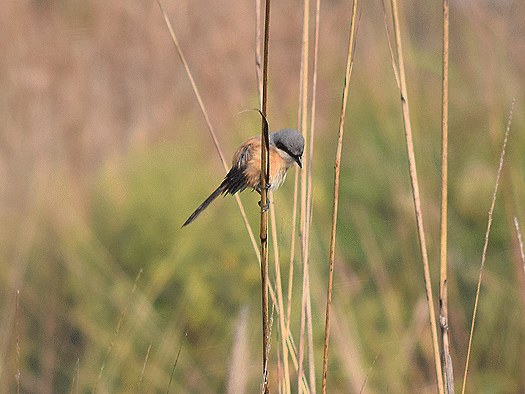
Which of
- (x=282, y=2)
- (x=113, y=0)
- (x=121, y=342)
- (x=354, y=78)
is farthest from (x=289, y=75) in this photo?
(x=121, y=342)

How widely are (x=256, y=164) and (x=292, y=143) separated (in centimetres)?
22

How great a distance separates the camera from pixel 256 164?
4.24 feet

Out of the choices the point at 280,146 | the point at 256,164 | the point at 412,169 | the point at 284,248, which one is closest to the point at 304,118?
the point at 412,169

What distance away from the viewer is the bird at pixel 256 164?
1.12 m

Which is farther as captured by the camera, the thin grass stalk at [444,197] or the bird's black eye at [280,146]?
the bird's black eye at [280,146]

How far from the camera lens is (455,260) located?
1917mm

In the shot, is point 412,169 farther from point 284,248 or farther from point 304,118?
point 284,248

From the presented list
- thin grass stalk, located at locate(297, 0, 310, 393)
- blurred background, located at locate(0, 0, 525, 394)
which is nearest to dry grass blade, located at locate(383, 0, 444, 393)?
thin grass stalk, located at locate(297, 0, 310, 393)

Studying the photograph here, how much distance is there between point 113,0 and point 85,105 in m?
1.02

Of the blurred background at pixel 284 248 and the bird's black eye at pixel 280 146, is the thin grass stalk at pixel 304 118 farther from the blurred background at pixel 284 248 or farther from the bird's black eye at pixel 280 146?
the blurred background at pixel 284 248

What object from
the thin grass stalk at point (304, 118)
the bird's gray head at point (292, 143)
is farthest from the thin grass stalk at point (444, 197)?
the bird's gray head at point (292, 143)

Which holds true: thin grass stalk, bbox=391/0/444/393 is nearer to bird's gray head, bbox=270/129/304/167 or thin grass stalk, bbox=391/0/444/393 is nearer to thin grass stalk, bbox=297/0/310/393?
thin grass stalk, bbox=297/0/310/393

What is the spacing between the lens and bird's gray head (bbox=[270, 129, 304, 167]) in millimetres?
1068

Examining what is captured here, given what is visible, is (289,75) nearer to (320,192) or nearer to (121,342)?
(320,192)
